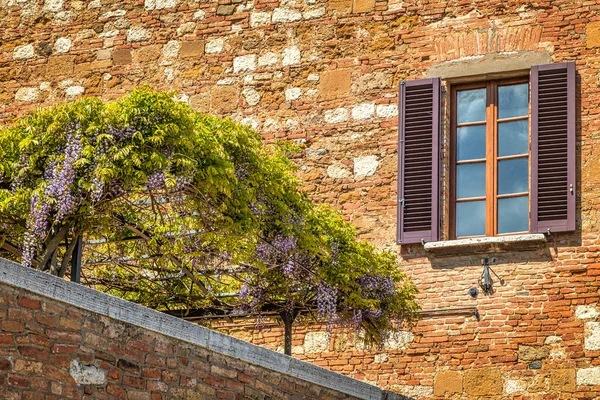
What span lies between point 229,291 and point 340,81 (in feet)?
8.25

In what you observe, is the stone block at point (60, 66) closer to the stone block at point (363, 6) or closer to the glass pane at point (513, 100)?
the stone block at point (363, 6)

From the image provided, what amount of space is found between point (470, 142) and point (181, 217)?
141 inches

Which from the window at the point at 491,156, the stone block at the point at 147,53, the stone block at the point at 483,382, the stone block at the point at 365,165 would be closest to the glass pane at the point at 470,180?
the window at the point at 491,156

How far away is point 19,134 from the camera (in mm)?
10305

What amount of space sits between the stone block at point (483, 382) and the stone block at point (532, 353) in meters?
0.24

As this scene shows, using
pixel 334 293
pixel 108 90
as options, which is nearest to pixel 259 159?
pixel 334 293

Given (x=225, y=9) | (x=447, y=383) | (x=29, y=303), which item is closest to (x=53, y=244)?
(x=29, y=303)

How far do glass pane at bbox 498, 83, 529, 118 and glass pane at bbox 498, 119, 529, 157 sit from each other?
0.09 meters

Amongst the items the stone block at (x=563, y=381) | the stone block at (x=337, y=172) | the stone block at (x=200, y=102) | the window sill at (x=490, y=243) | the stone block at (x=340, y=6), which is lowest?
the stone block at (x=563, y=381)

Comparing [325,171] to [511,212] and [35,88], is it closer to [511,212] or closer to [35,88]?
[511,212]

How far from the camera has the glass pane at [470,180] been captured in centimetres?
1307

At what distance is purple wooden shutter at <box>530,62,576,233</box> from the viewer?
1255 cm

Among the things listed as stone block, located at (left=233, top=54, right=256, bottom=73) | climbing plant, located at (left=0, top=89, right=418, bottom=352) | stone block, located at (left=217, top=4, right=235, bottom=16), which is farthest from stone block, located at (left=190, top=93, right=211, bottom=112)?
climbing plant, located at (left=0, top=89, right=418, bottom=352)

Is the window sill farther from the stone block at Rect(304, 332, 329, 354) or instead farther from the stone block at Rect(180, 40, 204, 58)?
the stone block at Rect(180, 40, 204, 58)
